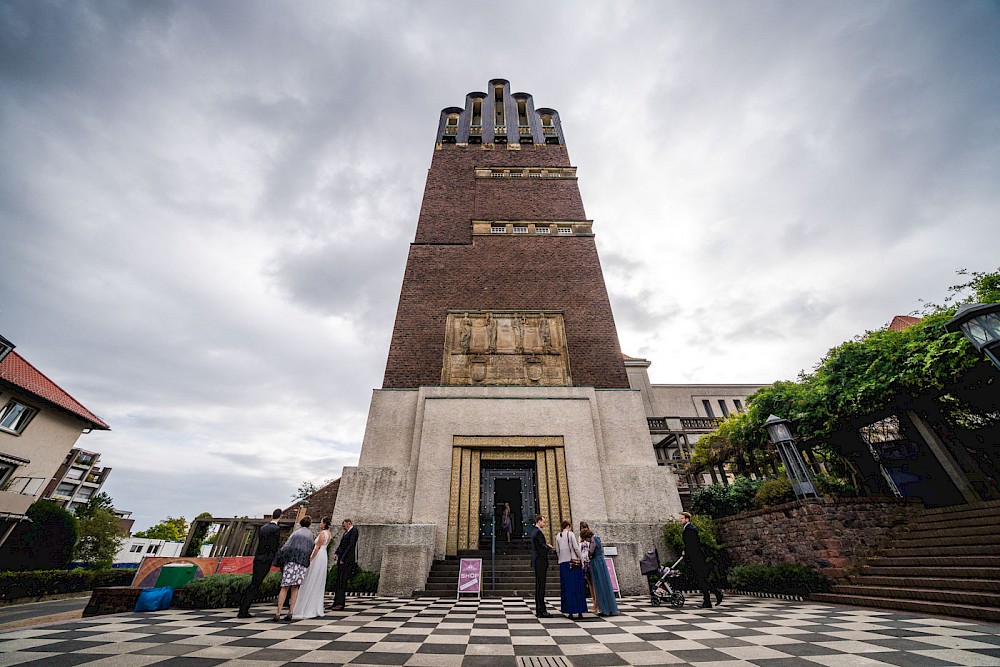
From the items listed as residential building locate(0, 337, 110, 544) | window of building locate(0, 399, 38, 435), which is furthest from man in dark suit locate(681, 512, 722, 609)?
window of building locate(0, 399, 38, 435)

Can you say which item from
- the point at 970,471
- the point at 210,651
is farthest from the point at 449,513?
the point at 970,471

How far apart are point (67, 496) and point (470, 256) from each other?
59.6 m

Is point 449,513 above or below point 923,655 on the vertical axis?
above

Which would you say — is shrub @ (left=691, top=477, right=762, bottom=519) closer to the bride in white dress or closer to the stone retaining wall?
the stone retaining wall

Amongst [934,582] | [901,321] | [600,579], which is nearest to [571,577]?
[600,579]

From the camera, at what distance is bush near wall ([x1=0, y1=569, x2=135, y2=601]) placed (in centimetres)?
1182

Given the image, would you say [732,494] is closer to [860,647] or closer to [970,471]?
[970,471]

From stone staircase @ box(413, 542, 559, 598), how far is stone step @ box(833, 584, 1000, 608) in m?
5.95

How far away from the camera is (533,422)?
12.6 metres

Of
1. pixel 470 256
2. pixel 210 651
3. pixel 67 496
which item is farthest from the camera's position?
pixel 67 496

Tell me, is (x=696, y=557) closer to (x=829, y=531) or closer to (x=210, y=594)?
(x=829, y=531)

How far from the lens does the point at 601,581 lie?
21.0 ft

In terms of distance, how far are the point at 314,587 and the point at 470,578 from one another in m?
3.61

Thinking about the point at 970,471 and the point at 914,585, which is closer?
the point at 914,585
